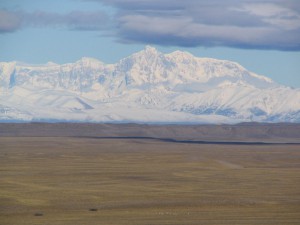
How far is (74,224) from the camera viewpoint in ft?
186

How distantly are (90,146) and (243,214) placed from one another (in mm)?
104671

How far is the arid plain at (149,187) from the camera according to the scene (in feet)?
201

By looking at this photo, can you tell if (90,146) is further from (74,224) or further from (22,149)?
(74,224)

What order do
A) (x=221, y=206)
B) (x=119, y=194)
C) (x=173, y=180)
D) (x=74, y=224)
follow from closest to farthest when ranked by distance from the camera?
(x=74, y=224) < (x=221, y=206) < (x=119, y=194) < (x=173, y=180)

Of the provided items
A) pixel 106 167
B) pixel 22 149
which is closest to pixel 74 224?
pixel 106 167

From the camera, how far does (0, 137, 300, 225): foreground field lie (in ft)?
201

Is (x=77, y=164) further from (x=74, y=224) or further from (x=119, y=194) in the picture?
(x=74, y=224)

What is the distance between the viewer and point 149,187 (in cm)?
8362

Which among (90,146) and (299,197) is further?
(90,146)

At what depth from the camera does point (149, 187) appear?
8362 centimetres

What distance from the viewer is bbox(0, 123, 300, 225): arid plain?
6131cm

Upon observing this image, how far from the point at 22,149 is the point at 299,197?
8077cm

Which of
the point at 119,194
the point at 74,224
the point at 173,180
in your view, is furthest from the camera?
the point at 173,180

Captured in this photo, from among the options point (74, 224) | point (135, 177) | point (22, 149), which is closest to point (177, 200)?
point (74, 224)
